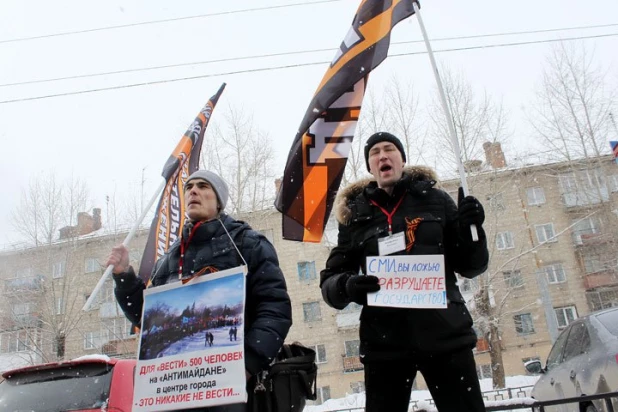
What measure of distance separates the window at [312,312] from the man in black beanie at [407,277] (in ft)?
86.8

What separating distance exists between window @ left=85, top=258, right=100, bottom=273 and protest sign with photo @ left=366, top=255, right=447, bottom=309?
99.9 feet

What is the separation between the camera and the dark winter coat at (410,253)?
7.86 feet

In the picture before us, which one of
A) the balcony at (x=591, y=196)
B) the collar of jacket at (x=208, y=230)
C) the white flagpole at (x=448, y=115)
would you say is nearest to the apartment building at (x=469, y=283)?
the balcony at (x=591, y=196)

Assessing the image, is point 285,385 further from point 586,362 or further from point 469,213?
point 586,362

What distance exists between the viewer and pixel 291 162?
362 cm

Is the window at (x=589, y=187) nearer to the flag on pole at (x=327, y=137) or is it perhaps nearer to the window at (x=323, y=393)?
the window at (x=323, y=393)

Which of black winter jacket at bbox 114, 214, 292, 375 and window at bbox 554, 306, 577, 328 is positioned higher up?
window at bbox 554, 306, 577, 328

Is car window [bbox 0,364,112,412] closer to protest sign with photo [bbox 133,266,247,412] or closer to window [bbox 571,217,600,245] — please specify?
protest sign with photo [bbox 133,266,247,412]

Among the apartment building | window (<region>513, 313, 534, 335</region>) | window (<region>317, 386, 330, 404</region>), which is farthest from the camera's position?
window (<region>317, 386, 330, 404</region>)

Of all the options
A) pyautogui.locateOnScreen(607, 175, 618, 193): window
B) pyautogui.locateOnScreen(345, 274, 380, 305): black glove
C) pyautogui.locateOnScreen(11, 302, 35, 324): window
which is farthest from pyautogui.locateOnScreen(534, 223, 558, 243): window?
pyautogui.locateOnScreen(345, 274, 380, 305): black glove

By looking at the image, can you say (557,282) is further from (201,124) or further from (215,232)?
(215,232)

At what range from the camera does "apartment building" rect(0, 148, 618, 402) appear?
919 inches

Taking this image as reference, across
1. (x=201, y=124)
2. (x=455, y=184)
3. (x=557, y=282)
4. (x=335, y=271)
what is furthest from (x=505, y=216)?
(x=335, y=271)

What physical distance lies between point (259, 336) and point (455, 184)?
20385 mm
